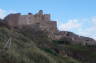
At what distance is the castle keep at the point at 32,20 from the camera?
1736 inches

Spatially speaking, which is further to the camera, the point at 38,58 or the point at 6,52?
the point at 38,58

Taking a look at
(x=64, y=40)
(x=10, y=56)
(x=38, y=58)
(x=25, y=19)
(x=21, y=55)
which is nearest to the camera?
(x=10, y=56)

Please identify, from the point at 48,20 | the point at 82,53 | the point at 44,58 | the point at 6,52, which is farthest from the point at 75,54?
the point at 48,20

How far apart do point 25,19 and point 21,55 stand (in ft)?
105

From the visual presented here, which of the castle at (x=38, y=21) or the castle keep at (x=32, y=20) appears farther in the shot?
the castle keep at (x=32, y=20)

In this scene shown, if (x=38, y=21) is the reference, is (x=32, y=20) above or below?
above

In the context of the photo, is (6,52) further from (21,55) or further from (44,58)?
(44,58)

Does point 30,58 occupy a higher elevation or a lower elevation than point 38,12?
lower

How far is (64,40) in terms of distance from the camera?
38.0 m

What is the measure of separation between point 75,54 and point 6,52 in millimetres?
16751

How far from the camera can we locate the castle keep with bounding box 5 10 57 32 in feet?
145

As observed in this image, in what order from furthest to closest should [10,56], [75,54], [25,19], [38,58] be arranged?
[25,19] → [75,54] → [38,58] → [10,56]

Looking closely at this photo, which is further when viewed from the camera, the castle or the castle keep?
the castle keep

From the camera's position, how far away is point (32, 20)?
4672 cm
